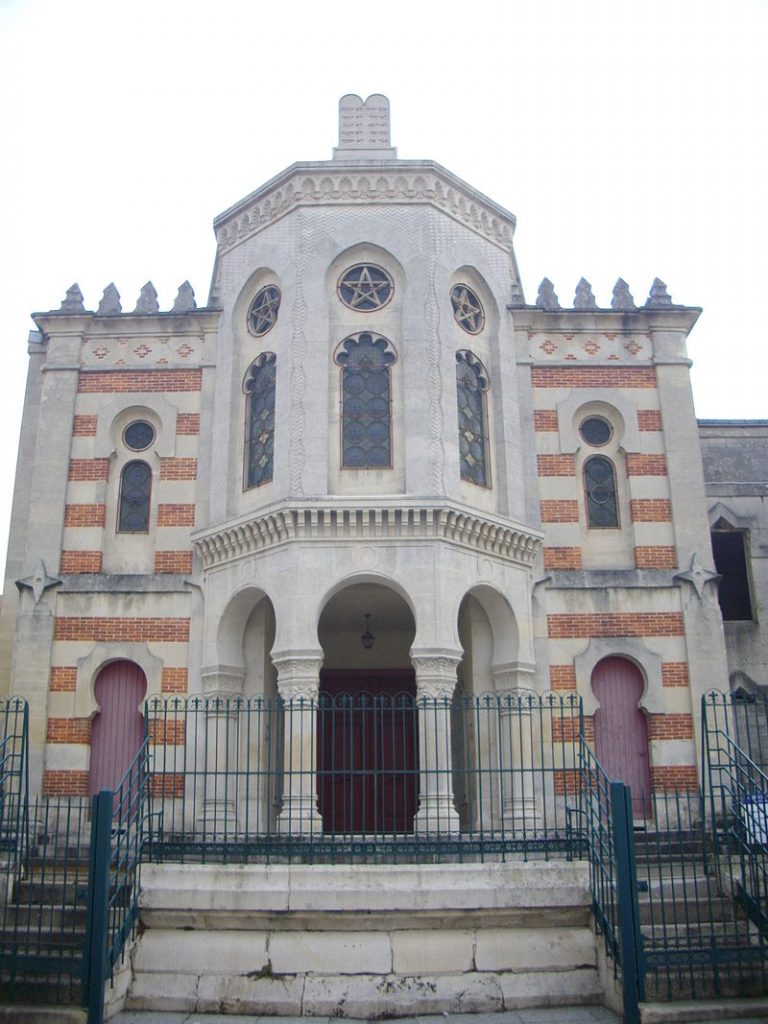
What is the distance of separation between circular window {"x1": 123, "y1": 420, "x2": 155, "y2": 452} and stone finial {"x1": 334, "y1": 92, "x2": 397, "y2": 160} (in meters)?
5.90

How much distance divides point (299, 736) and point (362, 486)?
3943 mm

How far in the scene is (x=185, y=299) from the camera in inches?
736

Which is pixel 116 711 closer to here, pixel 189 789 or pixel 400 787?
pixel 189 789

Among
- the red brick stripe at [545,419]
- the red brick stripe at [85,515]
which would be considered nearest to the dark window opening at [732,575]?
the red brick stripe at [545,419]

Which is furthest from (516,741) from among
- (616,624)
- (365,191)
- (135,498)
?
(365,191)

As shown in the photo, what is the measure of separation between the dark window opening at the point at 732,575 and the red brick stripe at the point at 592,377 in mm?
3894

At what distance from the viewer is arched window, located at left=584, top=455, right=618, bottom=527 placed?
17.5 m

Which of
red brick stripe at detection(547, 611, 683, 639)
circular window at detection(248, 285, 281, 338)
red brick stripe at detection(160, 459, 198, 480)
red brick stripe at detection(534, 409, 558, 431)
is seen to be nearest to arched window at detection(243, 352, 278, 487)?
circular window at detection(248, 285, 281, 338)

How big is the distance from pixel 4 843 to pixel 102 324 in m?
10.2

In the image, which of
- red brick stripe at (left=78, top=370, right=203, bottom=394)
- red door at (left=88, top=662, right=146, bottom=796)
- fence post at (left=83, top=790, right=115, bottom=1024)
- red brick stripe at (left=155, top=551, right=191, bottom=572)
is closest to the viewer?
fence post at (left=83, top=790, right=115, bottom=1024)

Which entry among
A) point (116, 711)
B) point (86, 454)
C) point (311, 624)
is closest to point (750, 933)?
point (311, 624)

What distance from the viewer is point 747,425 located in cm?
2134

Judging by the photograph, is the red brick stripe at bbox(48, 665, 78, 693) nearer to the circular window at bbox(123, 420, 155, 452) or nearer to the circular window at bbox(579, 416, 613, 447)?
the circular window at bbox(123, 420, 155, 452)

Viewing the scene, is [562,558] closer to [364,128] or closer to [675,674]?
[675,674]
